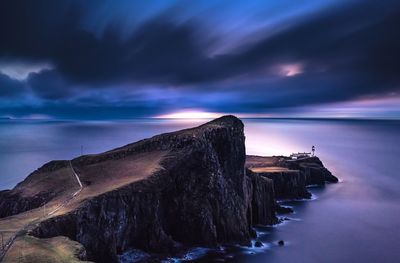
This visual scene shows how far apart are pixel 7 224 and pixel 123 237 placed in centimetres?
1791

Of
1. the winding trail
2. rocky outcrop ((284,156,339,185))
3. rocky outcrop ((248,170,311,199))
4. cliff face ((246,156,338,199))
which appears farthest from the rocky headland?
rocky outcrop ((284,156,339,185))

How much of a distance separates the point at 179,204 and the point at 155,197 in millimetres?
7552

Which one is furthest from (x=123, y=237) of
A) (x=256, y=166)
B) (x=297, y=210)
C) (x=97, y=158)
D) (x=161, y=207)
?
(x=256, y=166)

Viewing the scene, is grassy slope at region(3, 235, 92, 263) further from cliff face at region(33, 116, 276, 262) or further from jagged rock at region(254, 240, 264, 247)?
jagged rock at region(254, 240, 264, 247)

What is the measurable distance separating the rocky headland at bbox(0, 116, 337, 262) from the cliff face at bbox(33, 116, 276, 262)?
15cm

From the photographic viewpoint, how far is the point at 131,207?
62.0 metres

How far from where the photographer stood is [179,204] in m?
71.2

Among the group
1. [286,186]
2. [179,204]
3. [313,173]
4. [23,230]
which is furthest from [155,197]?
[313,173]

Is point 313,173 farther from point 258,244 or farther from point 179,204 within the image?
point 179,204

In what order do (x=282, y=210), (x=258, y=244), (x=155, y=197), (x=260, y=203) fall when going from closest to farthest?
(x=155, y=197) < (x=258, y=244) < (x=260, y=203) < (x=282, y=210)

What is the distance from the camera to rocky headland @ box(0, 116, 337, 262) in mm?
56062

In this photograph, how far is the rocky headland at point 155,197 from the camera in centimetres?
5606

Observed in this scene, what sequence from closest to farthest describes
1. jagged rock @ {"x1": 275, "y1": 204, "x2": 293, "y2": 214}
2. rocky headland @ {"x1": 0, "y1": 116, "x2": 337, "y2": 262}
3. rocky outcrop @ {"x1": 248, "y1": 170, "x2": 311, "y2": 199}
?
rocky headland @ {"x1": 0, "y1": 116, "x2": 337, "y2": 262}
jagged rock @ {"x1": 275, "y1": 204, "x2": 293, "y2": 214}
rocky outcrop @ {"x1": 248, "y1": 170, "x2": 311, "y2": 199}

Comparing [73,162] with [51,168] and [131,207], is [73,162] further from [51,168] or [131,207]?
[131,207]
